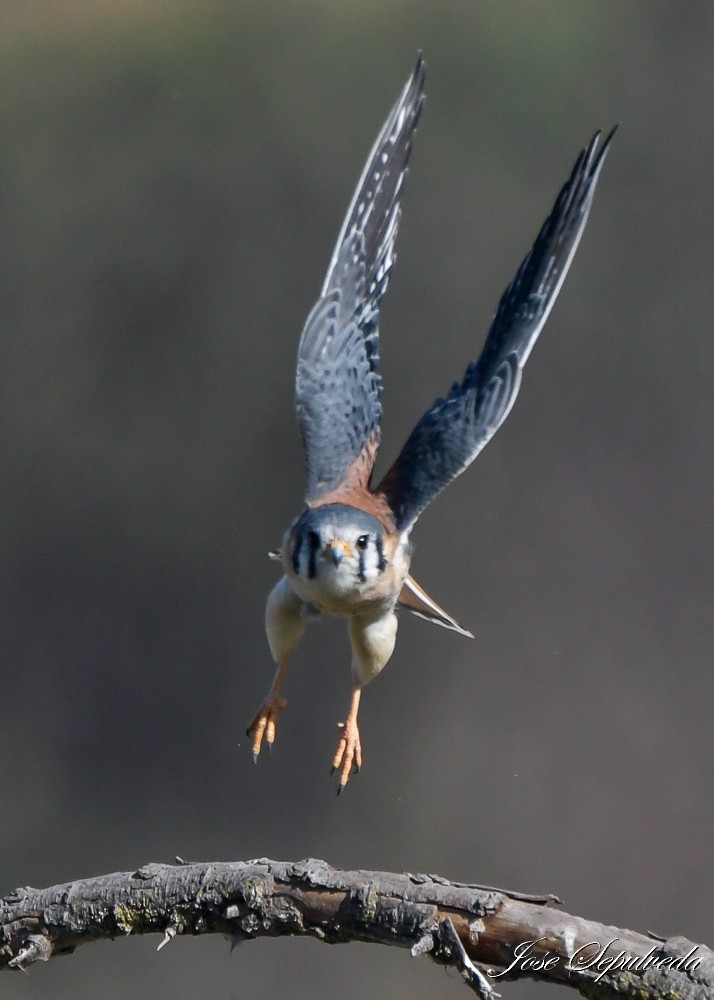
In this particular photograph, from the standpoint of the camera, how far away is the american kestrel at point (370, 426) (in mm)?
2334

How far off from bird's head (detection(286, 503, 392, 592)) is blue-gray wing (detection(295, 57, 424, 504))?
0.32 m

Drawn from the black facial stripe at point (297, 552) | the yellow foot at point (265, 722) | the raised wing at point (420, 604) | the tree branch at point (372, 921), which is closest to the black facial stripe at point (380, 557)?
the black facial stripe at point (297, 552)

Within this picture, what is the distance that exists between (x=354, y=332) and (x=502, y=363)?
45 cm

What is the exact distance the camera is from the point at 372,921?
1887 millimetres

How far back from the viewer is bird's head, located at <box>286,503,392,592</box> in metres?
2.26

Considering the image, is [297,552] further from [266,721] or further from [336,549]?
[266,721]

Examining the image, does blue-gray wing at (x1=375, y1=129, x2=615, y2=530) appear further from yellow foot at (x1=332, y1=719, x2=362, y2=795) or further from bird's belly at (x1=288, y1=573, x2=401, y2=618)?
yellow foot at (x1=332, y1=719, x2=362, y2=795)

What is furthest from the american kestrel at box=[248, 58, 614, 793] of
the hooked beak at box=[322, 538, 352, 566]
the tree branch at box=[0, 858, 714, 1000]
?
the tree branch at box=[0, 858, 714, 1000]

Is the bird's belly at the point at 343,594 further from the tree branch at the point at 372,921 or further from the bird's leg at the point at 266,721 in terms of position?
the tree branch at the point at 372,921

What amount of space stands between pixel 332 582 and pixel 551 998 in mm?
3277

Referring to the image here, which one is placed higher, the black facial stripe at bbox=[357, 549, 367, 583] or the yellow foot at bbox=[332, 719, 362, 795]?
the black facial stripe at bbox=[357, 549, 367, 583]

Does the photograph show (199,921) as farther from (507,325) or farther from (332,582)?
(507,325)

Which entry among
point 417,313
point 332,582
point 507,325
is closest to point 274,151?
point 417,313

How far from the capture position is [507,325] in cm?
249
